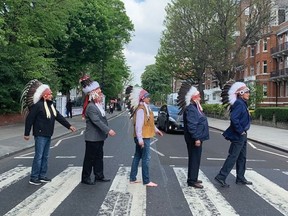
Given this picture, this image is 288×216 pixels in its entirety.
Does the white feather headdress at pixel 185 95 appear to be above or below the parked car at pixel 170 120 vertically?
above

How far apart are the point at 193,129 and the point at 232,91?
50.5 inches

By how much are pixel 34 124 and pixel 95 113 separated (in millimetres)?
1287

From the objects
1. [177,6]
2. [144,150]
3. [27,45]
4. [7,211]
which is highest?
[177,6]

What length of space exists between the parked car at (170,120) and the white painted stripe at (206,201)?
40.7 ft

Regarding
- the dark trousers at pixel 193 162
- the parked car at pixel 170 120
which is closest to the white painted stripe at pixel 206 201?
the dark trousers at pixel 193 162

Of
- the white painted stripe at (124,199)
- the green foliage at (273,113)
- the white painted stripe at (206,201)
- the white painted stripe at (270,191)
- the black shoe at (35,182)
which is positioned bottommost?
the white painted stripe at (270,191)

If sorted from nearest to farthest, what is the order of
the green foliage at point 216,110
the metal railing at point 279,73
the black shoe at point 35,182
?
the black shoe at point 35,182
the green foliage at point 216,110
the metal railing at point 279,73

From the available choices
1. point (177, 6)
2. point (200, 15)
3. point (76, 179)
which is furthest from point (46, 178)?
point (177, 6)

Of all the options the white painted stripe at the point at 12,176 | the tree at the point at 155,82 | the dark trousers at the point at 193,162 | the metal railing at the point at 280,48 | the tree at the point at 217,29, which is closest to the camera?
the dark trousers at the point at 193,162

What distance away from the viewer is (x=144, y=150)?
775 cm

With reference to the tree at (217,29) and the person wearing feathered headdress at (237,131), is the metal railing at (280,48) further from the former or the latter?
the person wearing feathered headdress at (237,131)

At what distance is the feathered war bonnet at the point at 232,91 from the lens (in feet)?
26.6

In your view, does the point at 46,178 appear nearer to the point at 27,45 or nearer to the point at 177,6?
the point at 27,45

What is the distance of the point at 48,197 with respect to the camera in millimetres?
6816
